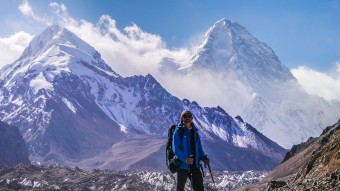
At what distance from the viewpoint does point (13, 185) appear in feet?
610

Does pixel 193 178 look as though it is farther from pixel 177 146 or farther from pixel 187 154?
pixel 177 146

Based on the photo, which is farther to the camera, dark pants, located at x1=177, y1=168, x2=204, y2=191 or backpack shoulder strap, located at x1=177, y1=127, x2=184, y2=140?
backpack shoulder strap, located at x1=177, y1=127, x2=184, y2=140

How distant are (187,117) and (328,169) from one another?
78.3 ft

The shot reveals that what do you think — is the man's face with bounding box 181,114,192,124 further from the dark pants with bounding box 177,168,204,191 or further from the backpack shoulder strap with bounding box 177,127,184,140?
the dark pants with bounding box 177,168,204,191

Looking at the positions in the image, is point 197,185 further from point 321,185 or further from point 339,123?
point 339,123

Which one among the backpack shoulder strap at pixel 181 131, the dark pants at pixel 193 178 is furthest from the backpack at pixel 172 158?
the dark pants at pixel 193 178

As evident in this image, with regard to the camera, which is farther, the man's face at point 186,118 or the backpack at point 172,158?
the man's face at point 186,118

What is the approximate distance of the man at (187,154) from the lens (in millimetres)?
19703

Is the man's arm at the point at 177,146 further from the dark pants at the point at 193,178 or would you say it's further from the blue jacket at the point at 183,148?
the dark pants at the point at 193,178

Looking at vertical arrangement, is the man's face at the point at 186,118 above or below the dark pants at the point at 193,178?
above

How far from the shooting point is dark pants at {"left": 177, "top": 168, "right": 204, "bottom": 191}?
19.7m

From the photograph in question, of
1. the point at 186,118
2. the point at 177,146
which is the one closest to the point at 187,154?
the point at 177,146

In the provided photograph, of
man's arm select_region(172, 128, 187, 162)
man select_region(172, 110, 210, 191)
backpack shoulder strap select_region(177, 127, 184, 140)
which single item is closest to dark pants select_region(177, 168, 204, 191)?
man select_region(172, 110, 210, 191)

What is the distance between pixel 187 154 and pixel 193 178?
92 cm
